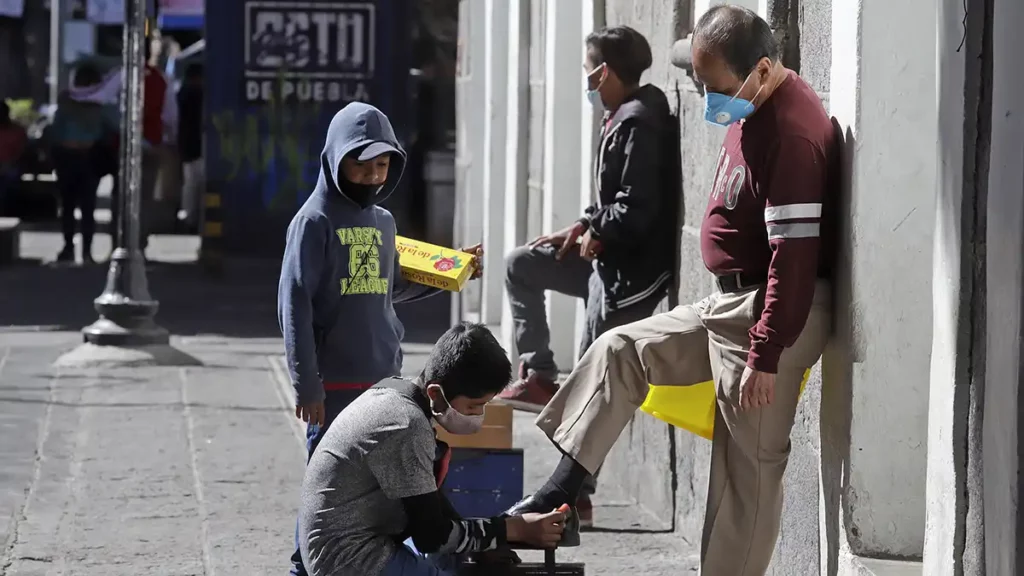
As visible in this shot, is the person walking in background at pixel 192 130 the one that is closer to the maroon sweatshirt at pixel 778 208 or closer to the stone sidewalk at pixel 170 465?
the stone sidewalk at pixel 170 465

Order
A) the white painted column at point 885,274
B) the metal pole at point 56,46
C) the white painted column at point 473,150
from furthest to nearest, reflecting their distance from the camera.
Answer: the metal pole at point 56,46 < the white painted column at point 473,150 < the white painted column at point 885,274

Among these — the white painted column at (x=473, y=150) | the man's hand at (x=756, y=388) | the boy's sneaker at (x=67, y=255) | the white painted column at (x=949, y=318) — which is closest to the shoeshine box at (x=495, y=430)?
the man's hand at (x=756, y=388)

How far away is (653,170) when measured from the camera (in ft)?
22.7

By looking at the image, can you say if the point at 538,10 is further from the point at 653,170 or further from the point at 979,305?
the point at 979,305

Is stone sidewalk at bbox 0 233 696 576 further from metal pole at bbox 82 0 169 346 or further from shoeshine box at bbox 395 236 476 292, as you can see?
A: shoeshine box at bbox 395 236 476 292

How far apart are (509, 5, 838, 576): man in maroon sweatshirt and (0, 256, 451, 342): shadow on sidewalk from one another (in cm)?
806

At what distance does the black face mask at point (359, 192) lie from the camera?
556 centimetres

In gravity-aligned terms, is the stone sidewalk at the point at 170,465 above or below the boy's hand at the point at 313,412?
below

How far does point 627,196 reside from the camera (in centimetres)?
689

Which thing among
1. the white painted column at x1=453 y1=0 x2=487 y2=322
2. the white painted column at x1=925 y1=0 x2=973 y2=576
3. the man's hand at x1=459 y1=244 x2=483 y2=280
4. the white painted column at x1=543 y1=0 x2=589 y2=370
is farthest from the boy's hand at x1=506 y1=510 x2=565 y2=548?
the white painted column at x1=453 y1=0 x2=487 y2=322

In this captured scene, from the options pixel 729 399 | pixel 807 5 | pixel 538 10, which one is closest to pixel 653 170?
pixel 807 5

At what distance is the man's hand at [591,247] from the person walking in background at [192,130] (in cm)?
1293

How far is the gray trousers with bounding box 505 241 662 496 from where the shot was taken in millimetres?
→ 7043

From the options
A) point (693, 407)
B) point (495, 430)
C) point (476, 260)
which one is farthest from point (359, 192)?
point (495, 430)
